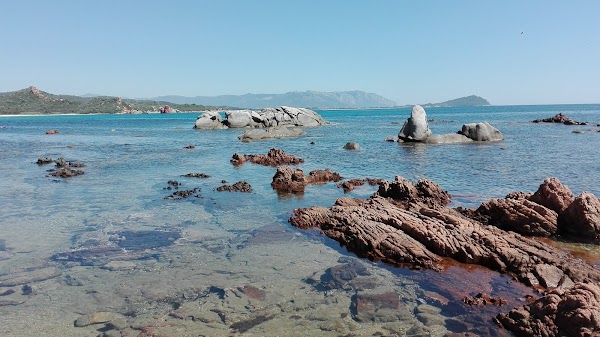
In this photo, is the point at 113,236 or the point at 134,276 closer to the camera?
the point at 134,276

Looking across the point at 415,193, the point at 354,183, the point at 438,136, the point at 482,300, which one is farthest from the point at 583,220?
the point at 438,136

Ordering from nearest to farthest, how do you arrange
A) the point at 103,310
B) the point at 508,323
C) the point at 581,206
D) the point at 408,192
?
the point at 508,323 < the point at 103,310 < the point at 581,206 < the point at 408,192

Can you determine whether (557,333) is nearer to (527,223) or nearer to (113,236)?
(527,223)

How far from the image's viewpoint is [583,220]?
553 inches

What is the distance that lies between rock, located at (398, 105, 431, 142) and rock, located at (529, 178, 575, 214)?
34.5 metres

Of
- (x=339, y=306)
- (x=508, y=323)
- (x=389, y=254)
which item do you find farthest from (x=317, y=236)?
(x=508, y=323)

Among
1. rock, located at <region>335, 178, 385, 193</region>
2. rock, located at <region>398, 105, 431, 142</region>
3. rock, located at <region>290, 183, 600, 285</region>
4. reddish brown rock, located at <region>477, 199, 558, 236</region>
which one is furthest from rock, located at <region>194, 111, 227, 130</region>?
reddish brown rock, located at <region>477, 199, 558, 236</region>

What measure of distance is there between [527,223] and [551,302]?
6961mm

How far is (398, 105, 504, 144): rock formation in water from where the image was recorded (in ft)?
163

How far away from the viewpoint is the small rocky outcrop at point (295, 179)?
23.4 m

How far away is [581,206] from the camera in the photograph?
14.2 m

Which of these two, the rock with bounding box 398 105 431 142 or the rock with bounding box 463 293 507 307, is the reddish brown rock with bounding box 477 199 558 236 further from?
the rock with bounding box 398 105 431 142

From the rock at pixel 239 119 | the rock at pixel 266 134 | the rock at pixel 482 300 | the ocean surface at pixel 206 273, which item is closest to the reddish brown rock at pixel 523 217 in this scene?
the ocean surface at pixel 206 273

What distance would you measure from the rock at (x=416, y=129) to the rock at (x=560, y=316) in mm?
42594
